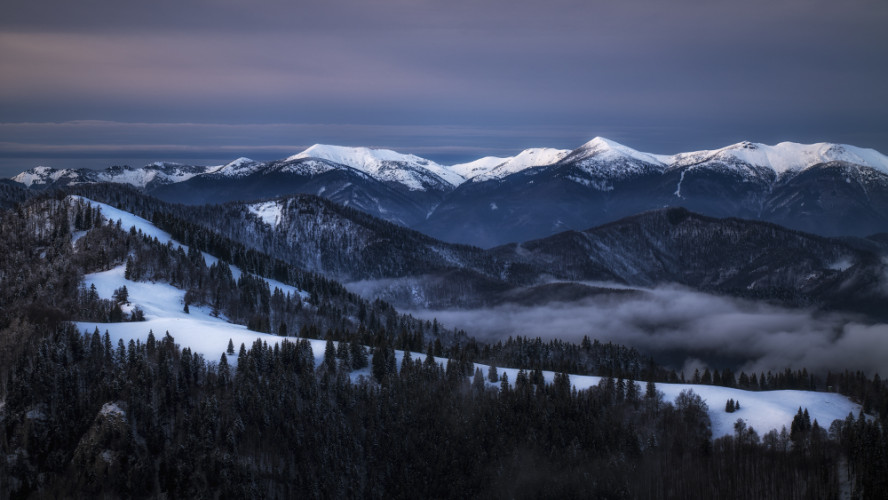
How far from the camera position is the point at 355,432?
564ft

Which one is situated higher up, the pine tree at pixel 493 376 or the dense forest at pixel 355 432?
the pine tree at pixel 493 376

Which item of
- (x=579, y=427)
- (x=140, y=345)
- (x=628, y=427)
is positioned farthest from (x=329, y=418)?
(x=628, y=427)

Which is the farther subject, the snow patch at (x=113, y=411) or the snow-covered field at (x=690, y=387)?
the snow-covered field at (x=690, y=387)

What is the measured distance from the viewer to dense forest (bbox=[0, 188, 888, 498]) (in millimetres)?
153750

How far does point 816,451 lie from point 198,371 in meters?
139

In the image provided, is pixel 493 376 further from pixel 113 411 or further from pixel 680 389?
pixel 113 411

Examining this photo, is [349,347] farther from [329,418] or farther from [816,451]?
[816,451]

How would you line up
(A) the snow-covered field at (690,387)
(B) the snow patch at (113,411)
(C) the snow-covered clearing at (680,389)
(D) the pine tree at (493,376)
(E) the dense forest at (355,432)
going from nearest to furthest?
(E) the dense forest at (355,432)
(B) the snow patch at (113,411)
(A) the snow-covered field at (690,387)
(C) the snow-covered clearing at (680,389)
(D) the pine tree at (493,376)

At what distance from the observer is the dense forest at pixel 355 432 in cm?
15375

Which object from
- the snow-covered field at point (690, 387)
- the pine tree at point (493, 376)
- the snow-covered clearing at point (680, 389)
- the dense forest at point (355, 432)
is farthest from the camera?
the pine tree at point (493, 376)

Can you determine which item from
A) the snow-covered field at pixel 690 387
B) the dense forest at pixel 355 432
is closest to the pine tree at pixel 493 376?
the dense forest at pixel 355 432

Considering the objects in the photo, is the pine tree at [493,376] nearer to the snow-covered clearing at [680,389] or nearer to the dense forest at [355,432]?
the dense forest at [355,432]

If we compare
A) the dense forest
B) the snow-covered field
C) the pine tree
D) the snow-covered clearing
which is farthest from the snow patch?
the pine tree

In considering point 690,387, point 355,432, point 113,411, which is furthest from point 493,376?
point 113,411
